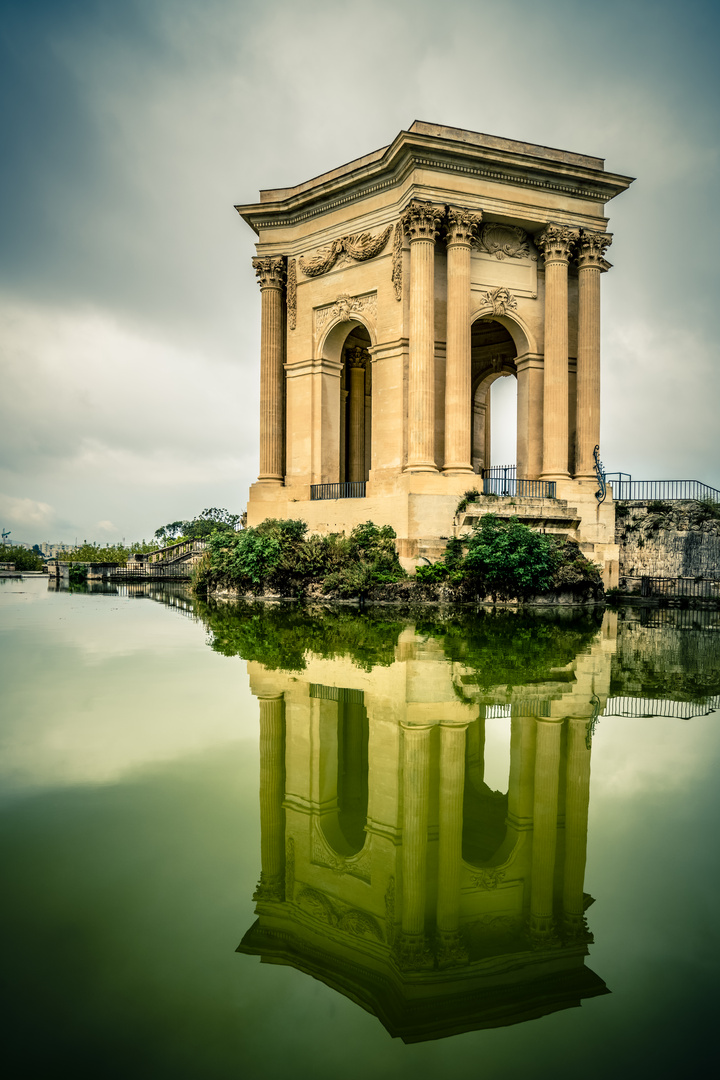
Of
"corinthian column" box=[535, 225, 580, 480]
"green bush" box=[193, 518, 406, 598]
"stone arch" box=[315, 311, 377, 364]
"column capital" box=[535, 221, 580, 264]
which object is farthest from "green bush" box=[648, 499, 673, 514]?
"stone arch" box=[315, 311, 377, 364]

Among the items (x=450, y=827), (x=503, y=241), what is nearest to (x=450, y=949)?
(x=450, y=827)

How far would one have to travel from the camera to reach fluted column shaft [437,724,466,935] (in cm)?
274

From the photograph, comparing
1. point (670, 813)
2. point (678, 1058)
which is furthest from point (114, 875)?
point (670, 813)

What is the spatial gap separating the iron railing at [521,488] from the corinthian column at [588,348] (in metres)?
1.67

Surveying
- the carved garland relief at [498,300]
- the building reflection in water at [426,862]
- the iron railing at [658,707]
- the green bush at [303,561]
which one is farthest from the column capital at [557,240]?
the building reflection in water at [426,862]

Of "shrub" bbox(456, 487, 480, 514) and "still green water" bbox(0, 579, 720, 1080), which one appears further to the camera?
"shrub" bbox(456, 487, 480, 514)

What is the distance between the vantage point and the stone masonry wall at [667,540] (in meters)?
24.1

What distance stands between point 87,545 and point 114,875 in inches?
2020

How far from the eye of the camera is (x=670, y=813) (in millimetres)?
3652

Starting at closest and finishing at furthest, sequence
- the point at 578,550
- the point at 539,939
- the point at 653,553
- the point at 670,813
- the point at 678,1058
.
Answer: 1. the point at 678,1058
2. the point at 539,939
3. the point at 670,813
4. the point at 578,550
5. the point at 653,553

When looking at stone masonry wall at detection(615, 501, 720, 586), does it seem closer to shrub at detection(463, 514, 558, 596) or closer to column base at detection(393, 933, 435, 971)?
shrub at detection(463, 514, 558, 596)

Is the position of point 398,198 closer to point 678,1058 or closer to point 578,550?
point 578,550

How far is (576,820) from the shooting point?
356 centimetres

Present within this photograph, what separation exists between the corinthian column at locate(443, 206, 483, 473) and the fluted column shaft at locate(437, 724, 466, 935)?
16725 millimetres
